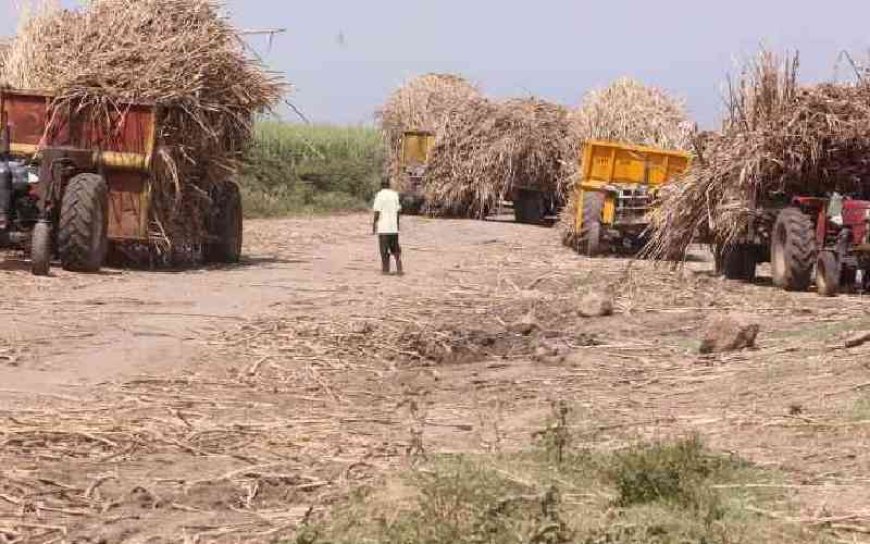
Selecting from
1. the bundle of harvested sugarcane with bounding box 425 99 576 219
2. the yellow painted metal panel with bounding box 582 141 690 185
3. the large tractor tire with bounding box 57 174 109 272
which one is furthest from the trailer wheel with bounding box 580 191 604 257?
the large tractor tire with bounding box 57 174 109 272

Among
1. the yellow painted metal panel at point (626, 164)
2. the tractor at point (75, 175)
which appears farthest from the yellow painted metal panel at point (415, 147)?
the tractor at point (75, 175)

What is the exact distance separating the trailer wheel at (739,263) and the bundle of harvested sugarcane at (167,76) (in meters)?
6.03

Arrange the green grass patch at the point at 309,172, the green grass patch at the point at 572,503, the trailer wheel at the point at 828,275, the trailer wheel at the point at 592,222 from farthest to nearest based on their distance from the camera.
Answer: the green grass patch at the point at 309,172 < the trailer wheel at the point at 592,222 < the trailer wheel at the point at 828,275 < the green grass patch at the point at 572,503

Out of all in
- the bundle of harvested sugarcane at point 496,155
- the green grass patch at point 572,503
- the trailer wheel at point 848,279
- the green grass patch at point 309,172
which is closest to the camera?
the green grass patch at point 572,503

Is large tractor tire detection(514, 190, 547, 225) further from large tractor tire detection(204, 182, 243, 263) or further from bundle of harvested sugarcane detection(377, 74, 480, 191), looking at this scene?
large tractor tire detection(204, 182, 243, 263)

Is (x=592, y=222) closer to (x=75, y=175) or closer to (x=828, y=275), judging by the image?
(x=828, y=275)

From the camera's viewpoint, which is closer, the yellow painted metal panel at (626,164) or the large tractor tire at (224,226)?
the large tractor tire at (224,226)

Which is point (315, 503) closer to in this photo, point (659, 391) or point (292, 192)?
point (659, 391)

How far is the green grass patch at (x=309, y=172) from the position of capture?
38.3 metres

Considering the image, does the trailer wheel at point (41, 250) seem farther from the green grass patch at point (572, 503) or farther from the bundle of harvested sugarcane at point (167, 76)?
the green grass patch at point (572, 503)

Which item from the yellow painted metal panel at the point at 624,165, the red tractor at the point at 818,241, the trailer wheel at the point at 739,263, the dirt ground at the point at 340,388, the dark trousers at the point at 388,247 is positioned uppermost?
the yellow painted metal panel at the point at 624,165

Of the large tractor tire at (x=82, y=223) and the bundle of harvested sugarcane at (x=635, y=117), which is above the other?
the bundle of harvested sugarcane at (x=635, y=117)

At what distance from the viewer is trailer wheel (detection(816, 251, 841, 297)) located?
16.6 metres

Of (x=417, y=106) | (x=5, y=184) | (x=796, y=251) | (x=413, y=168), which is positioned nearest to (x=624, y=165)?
(x=796, y=251)
